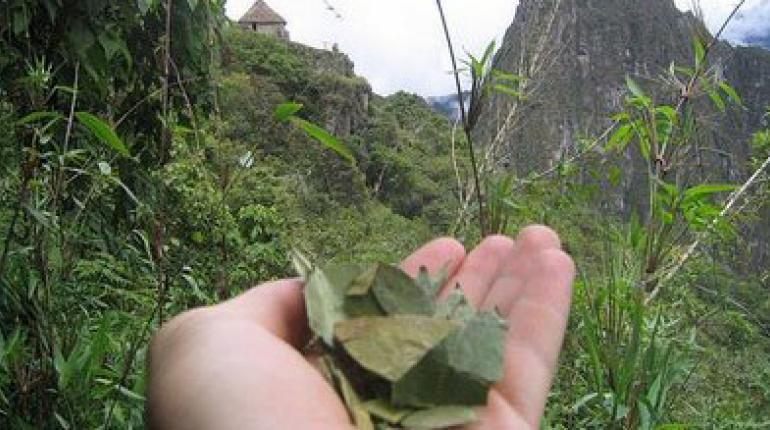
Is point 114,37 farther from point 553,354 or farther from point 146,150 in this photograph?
point 553,354

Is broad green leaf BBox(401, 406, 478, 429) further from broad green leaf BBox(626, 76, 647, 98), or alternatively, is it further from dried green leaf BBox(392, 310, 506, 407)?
broad green leaf BBox(626, 76, 647, 98)

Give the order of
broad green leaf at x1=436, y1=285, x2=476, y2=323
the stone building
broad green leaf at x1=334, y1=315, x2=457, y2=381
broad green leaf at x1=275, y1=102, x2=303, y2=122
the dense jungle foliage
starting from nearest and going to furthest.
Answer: broad green leaf at x1=334, y1=315, x2=457, y2=381 < broad green leaf at x1=436, y1=285, x2=476, y2=323 < broad green leaf at x1=275, y1=102, x2=303, y2=122 < the dense jungle foliage < the stone building

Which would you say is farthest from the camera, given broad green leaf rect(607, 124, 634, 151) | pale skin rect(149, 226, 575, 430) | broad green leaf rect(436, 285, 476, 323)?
broad green leaf rect(607, 124, 634, 151)

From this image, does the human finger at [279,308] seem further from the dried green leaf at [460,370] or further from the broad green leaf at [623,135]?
the broad green leaf at [623,135]

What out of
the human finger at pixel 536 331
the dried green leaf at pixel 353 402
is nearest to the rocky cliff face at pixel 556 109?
the human finger at pixel 536 331

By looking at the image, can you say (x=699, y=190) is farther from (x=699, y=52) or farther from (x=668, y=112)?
(x=699, y=52)

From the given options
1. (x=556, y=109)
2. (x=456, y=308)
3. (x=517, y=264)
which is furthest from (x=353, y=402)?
(x=556, y=109)

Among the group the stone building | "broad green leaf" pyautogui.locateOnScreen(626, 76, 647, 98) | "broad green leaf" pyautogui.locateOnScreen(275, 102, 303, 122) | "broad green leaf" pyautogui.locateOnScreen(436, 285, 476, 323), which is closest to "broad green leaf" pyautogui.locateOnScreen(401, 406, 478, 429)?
"broad green leaf" pyautogui.locateOnScreen(436, 285, 476, 323)

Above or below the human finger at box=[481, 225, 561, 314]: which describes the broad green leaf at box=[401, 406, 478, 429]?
below
